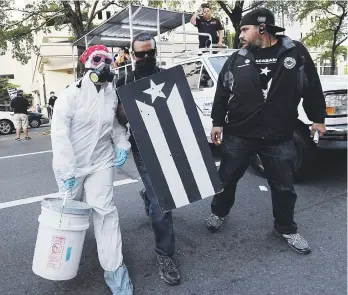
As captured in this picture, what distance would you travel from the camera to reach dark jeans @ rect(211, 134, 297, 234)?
301 cm

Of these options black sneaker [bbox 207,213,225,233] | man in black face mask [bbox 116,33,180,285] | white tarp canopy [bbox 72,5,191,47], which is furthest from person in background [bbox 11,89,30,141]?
man in black face mask [bbox 116,33,180,285]

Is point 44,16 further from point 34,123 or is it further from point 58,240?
point 58,240

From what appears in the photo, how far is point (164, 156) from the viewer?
2.65 metres

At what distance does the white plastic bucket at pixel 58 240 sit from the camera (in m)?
2.33

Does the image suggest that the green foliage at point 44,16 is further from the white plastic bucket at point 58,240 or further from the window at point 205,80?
the white plastic bucket at point 58,240

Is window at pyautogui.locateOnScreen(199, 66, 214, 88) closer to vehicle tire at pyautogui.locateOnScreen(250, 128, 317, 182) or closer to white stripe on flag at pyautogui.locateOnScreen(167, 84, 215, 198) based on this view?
vehicle tire at pyautogui.locateOnScreen(250, 128, 317, 182)

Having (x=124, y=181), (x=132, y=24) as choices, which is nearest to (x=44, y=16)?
A: (x=132, y=24)

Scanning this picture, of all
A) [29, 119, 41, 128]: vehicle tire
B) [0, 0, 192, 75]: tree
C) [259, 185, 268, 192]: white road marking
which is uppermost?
[0, 0, 192, 75]: tree

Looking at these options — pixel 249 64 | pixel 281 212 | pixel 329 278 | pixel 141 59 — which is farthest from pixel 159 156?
pixel 329 278

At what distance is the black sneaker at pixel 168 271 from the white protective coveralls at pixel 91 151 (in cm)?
35

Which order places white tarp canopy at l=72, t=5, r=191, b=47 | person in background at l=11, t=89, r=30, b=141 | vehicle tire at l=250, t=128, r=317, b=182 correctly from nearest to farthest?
vehicle tire at l=250, t=128, r=317, b=182
white tarp canopy at l=72, t=5, r=191, b=47
person in background at l=11, t=89, r=30, b=141

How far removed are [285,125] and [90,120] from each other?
1.51m

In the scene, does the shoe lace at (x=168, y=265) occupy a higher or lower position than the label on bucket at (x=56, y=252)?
lower

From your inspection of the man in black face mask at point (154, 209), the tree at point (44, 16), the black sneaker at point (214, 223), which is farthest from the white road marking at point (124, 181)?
the tree at point (44, 16)
